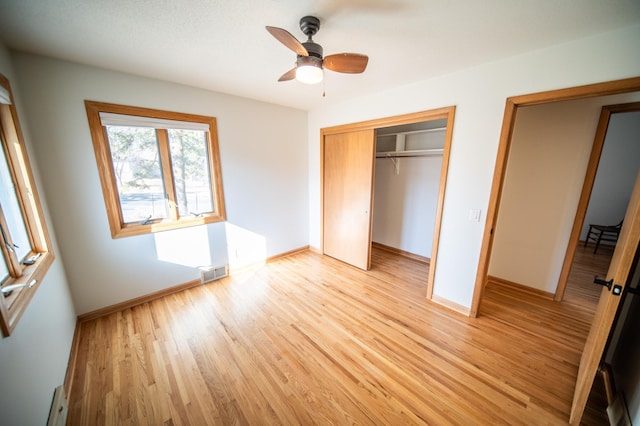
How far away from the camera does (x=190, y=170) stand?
2695 mm

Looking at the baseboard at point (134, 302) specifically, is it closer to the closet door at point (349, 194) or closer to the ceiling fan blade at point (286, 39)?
the closet door at point (349, 194)

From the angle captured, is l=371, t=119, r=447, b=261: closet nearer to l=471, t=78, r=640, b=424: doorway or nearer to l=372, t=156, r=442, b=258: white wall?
l=372, t=156, r=442, b=258: white wall

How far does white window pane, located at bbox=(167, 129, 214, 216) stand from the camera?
2572mm

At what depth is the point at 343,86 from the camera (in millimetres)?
2486

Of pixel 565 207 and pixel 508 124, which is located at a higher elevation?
pixel 508 124

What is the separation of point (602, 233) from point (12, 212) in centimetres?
779

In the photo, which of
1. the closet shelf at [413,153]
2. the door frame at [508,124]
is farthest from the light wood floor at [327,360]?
the closet shelf at [413,153]

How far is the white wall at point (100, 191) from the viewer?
189 cm

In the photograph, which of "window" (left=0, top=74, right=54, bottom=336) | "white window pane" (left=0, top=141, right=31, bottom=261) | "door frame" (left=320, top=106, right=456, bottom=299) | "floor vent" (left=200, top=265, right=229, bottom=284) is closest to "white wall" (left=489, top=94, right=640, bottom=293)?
"door frame" (left=320, top=106, right=456, bottom=299)

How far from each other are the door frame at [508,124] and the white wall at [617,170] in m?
4.26

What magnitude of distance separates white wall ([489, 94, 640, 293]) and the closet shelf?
0.86 metres

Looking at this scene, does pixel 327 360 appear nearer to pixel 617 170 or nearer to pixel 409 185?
pixel 409 185

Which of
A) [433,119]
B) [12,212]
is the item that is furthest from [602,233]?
[12,212]

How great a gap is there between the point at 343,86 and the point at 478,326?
2.88 metres
